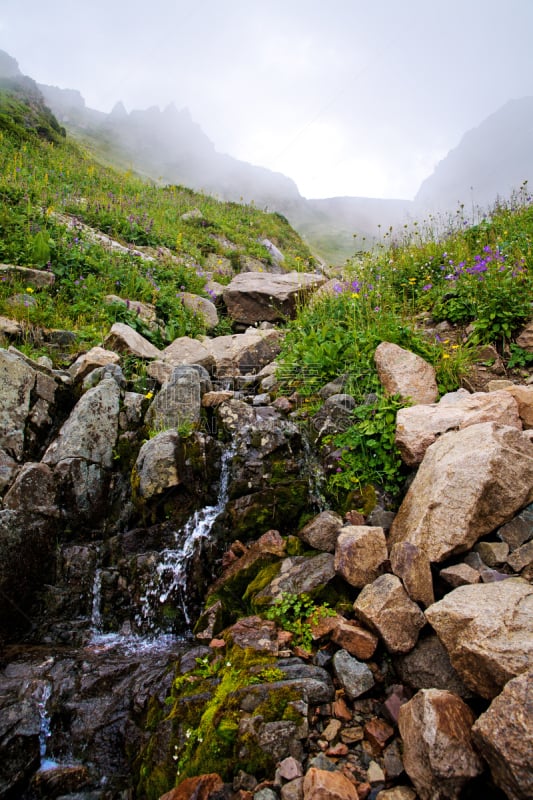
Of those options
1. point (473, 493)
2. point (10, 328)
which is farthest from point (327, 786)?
point (10, 328)

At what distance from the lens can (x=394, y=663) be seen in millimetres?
2699

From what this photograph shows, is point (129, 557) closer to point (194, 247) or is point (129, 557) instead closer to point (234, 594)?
point (234, 594)

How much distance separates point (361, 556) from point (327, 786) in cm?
147

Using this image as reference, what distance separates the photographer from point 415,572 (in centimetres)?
287

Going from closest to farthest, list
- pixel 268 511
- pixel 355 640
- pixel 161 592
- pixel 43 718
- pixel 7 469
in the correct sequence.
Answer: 1. pixel 355 640
2. pixel 43 718
3. pixel 161 592
4. pixel 268 511
5. pixel 7 469

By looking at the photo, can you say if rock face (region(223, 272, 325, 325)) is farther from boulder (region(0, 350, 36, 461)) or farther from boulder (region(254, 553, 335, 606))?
boulder (region(254, 553, 335, 606))

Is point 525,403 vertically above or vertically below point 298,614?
above

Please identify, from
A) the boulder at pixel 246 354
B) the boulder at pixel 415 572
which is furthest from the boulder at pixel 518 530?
the boulder at pixel 246 354

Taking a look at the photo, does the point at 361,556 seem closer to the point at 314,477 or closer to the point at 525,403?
the point at 314,477

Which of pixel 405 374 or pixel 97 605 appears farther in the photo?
pixel 405 374

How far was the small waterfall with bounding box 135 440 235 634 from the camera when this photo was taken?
14.2ft

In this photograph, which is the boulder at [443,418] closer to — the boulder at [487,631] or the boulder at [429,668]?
the boulder at [487,631]

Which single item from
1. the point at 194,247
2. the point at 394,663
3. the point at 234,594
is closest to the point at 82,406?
the point at 234,594

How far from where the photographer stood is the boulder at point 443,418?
3.93 m
